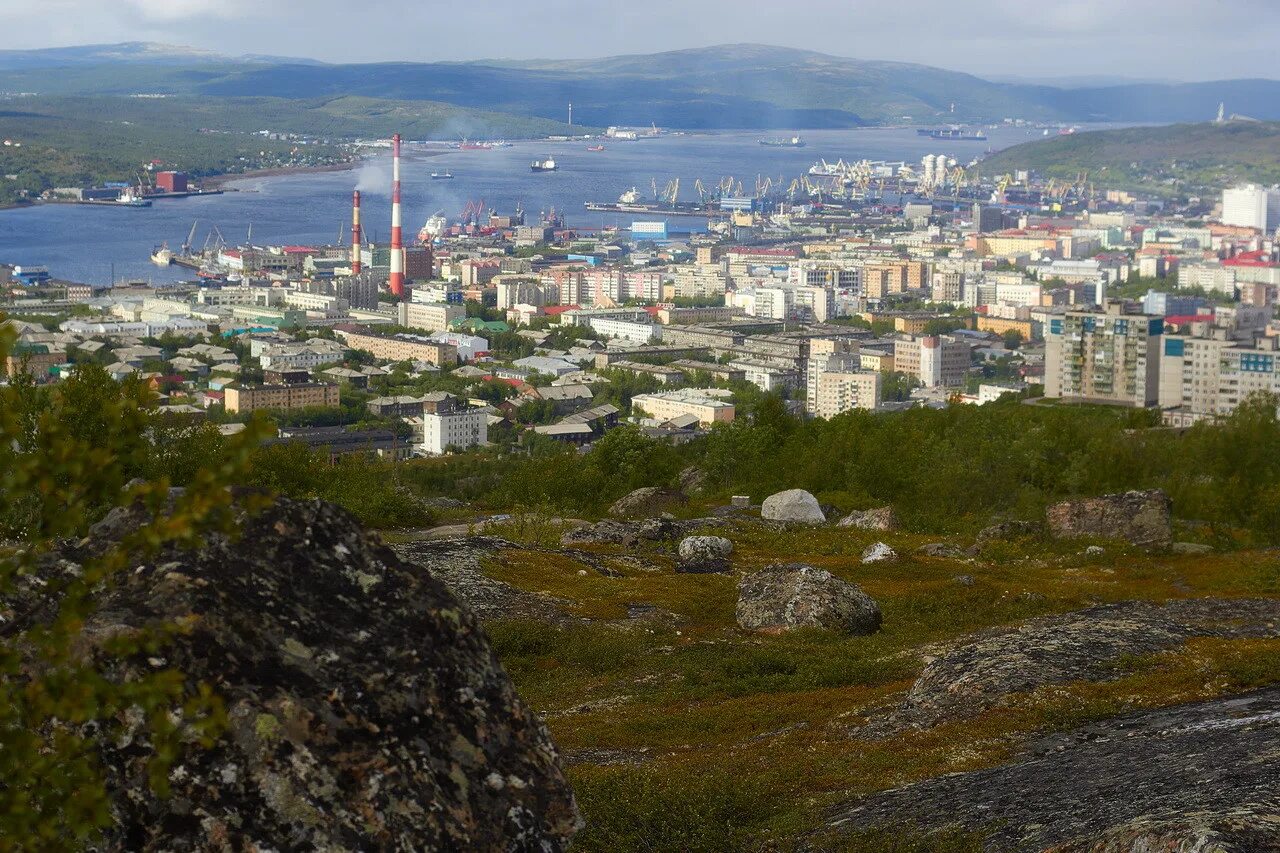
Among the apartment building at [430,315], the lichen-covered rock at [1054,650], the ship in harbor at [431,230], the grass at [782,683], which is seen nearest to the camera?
the grass at [782,683]

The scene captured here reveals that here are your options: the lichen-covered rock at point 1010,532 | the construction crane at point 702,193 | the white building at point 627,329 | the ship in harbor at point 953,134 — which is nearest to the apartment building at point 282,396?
the white building at point 627,329

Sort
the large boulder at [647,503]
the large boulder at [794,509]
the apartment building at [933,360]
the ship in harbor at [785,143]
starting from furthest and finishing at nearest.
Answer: the ship in harbor at [785,143] → the apartment building at [933,360] → the large boulder at [647,503] → the large boulder at [794,509]

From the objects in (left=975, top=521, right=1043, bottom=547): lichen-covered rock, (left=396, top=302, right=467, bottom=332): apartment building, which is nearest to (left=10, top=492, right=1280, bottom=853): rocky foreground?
(left=975, top=521, right=1043, bottom=547): lichen-covered rock

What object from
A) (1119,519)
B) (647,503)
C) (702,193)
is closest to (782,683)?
(1119,519)

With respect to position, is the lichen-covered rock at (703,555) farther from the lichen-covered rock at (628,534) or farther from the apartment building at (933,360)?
the apartment building at (933,360)

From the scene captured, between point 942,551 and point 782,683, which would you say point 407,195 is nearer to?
point 942,551

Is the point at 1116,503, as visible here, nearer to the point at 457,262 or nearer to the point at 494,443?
the point at 494,443
